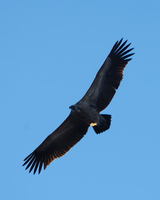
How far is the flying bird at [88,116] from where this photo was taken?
1309 centimetres

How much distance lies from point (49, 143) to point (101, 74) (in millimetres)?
2683

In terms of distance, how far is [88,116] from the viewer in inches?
514

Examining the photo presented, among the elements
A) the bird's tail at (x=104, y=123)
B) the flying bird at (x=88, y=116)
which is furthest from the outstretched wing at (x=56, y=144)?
the bird's tail at (x=104, y=123)

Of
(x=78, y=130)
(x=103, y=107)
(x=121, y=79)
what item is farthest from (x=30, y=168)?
(x=121, y=79)

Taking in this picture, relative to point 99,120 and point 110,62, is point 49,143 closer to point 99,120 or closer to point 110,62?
point 99,120

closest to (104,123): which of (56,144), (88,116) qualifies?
(88,116)

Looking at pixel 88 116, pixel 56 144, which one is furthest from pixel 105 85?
pixel 56 144

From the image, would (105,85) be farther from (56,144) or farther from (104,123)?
(56,144)

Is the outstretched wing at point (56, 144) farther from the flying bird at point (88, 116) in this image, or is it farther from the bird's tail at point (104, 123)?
the bird's tail at point (104, 123)

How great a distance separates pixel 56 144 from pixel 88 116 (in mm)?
1572

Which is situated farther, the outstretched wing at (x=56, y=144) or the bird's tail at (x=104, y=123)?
the outstretched wing at (x=56, y=144)

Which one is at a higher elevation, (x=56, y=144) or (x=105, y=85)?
(x=105, y=85)

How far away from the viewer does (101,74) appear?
43.8 feet

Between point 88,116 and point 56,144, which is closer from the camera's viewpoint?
point 88,116
